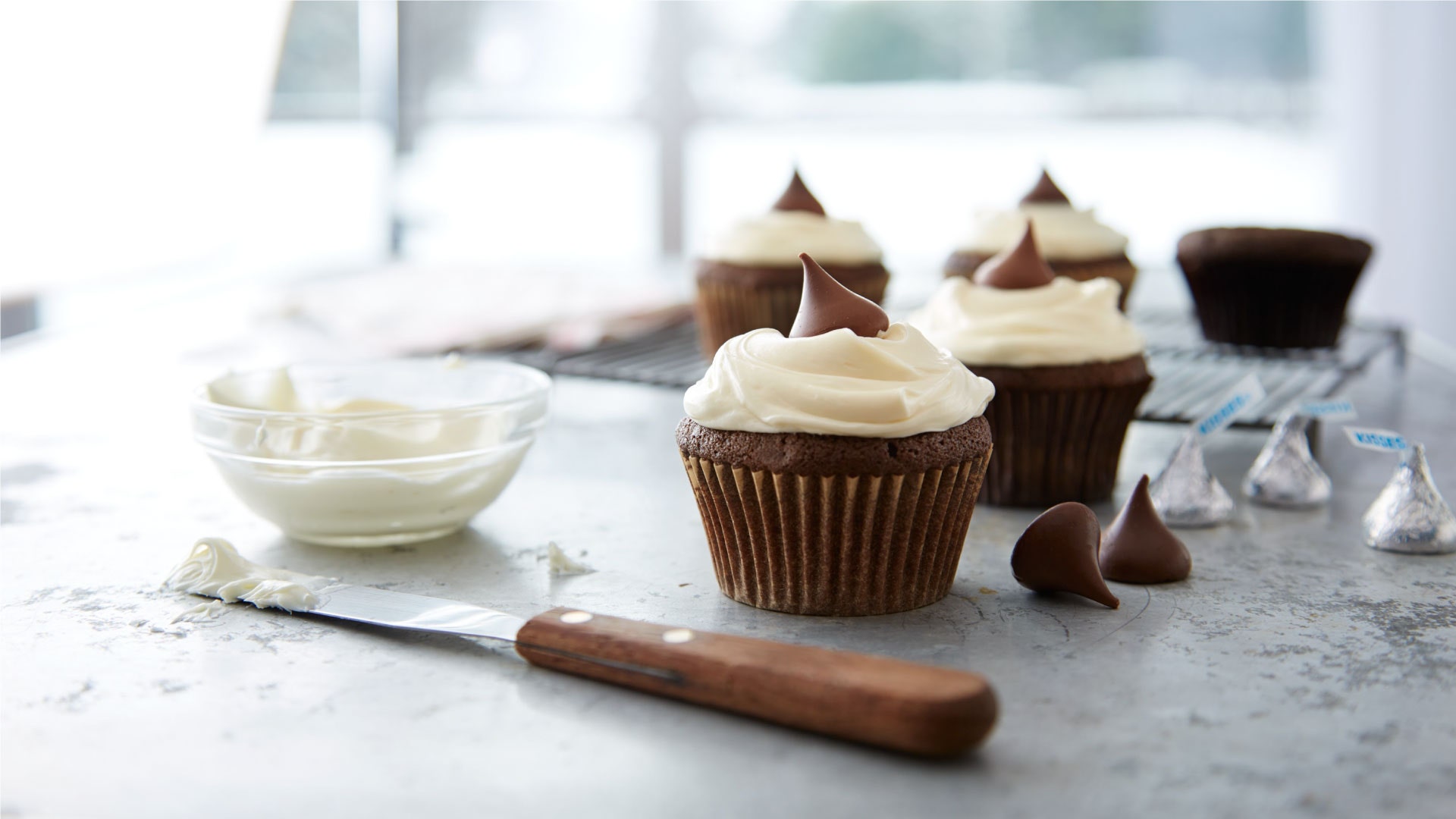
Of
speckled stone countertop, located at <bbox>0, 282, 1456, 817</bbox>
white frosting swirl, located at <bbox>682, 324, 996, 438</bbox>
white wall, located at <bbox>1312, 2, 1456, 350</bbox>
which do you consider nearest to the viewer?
speckled stone countertop, located at <bbox>0, 282, 1456, 817</bbox>

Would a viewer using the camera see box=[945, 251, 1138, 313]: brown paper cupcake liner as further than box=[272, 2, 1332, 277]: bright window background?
No

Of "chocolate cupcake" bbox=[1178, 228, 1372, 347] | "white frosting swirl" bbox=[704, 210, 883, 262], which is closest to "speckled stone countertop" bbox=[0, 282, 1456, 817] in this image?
"chocolate cupcake" bbox=[1178, 228, 1372, 347]

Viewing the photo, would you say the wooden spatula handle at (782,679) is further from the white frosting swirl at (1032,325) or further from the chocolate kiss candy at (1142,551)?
the white frosting swirl at (1032,325)

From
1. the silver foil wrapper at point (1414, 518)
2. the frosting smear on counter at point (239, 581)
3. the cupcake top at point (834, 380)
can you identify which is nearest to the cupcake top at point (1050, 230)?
the silver foil wrapper at point (1414, 518)

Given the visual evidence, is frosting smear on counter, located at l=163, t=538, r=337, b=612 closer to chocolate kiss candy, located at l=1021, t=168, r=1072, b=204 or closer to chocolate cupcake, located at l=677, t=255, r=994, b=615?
chocolate cupcake, located at l=677, t=255, r=994, b=615

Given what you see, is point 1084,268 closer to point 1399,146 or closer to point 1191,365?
point 1191,365

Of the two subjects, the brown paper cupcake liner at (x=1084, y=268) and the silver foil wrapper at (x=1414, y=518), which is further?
the brown paper cupcake liner at (x=1084, y=268)

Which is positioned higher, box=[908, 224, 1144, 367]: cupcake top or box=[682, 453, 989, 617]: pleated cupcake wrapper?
box=[908, 224, 1144, 367]: cupcake top

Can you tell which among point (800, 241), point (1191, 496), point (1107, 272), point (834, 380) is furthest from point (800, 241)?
point (834, 380)
